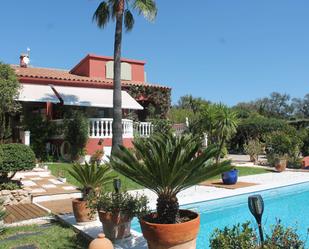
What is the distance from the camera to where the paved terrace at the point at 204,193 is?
8.99 meters

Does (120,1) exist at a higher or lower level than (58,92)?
higher

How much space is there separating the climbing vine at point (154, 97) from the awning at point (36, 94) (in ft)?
25.9

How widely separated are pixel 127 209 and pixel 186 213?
1532 millimetres

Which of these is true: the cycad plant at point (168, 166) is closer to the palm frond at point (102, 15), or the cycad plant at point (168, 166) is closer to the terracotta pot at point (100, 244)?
the terracotta pot at point (100, 244)

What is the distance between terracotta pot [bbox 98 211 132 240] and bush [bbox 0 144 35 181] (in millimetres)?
6185

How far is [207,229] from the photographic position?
1218 centimetres

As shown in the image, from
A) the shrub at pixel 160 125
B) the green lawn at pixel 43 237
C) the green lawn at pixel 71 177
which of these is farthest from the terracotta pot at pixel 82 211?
the shrub at pixel 160 125

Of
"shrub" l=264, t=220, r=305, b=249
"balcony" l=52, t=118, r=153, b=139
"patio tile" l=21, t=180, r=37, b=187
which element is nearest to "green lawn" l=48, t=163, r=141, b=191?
"patio tile" l=21, t=180, r=37, b=187

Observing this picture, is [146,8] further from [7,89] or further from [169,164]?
[169,164]

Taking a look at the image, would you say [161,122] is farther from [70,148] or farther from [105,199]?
[105,199]

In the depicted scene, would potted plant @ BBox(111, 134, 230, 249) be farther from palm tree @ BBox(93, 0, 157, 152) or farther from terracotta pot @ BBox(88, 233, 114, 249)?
palm tree @ BBox(93, 0, 157, 152)

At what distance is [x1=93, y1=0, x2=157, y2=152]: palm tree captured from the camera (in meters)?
22.2

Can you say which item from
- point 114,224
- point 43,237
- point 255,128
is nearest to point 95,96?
point 43,237

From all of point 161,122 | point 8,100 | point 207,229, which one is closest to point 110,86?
point 161,122
